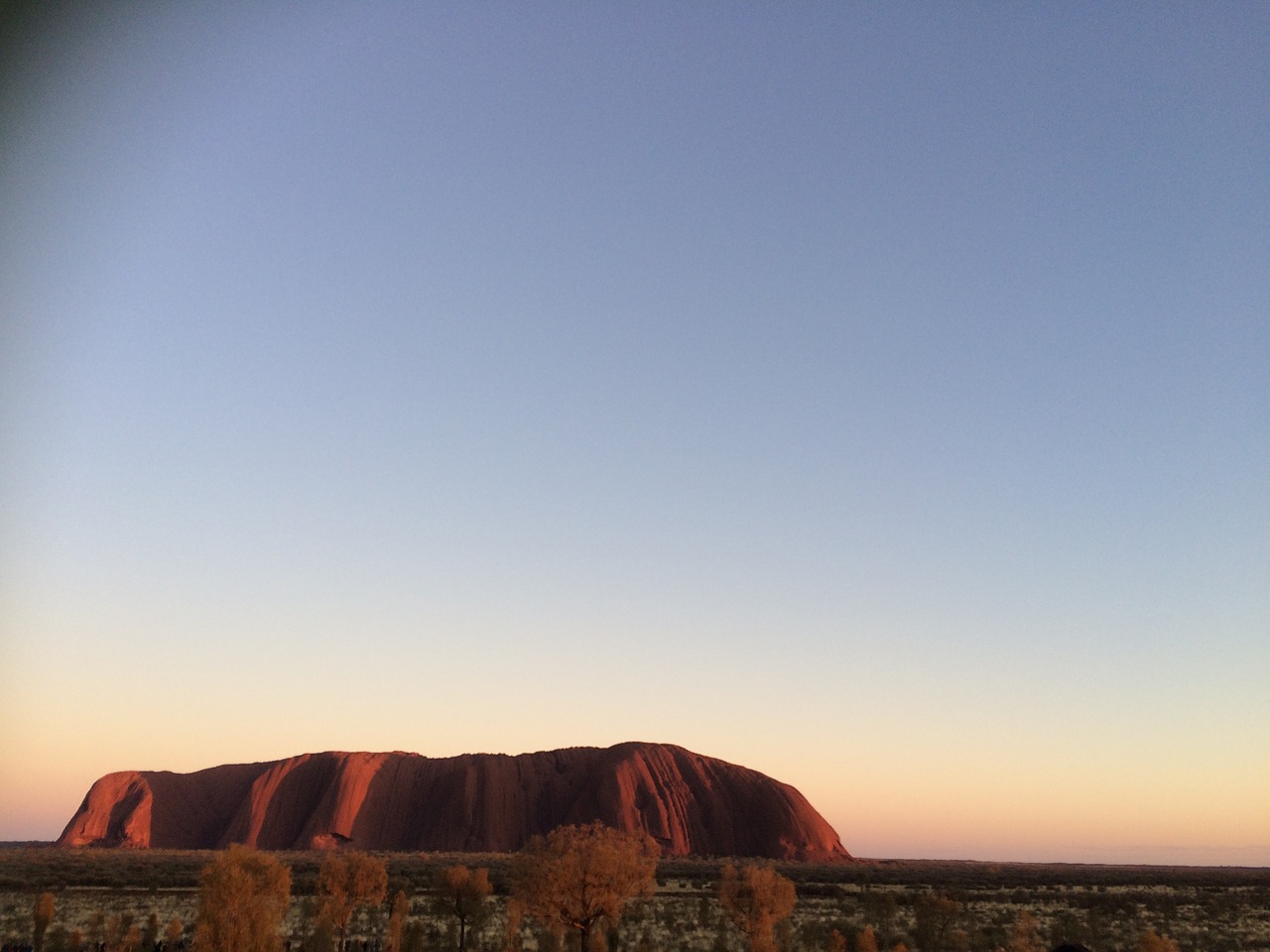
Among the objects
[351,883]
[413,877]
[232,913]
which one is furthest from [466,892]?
[413,877]

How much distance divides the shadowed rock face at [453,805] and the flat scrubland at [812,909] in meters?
36.1

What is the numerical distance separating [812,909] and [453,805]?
264ft

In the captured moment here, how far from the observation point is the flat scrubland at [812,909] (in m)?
40.2

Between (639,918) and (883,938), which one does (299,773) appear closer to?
(639,918)

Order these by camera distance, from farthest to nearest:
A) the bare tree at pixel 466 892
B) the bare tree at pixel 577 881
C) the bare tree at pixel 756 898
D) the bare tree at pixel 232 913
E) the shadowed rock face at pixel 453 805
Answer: the shadowed rock face at pixel 453 805 → the bare tree at pixel 466 892 → the bare tree at pixel 756 898 → the bare tree at pixel 577 881 → the bare tree at pixel 232 913

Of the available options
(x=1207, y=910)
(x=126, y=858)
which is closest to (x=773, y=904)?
(x=1207, y=910)

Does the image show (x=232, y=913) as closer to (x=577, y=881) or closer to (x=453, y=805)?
(x=577, y=881)

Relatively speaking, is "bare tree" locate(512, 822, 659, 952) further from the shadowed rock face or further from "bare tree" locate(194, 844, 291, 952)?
the shadowed rock face

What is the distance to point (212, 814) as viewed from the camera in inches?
5030

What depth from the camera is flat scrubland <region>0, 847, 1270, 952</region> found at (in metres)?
40.2

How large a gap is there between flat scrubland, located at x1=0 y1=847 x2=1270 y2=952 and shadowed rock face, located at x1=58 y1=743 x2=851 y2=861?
119ft

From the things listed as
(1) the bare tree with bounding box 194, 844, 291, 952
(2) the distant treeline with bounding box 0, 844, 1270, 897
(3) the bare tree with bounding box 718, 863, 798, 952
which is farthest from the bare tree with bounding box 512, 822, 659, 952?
(2) the distant treeline with bounding box 0, 844, 1270, 897

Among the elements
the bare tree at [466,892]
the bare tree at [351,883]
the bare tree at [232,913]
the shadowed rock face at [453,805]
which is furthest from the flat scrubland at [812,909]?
the shadowed rock face at [453,805]

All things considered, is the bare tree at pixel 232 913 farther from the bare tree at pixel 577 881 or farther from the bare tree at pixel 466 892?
the bare tree at pixel 466 892
